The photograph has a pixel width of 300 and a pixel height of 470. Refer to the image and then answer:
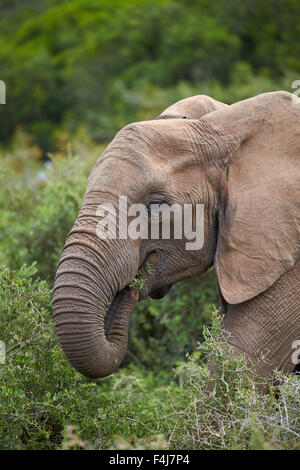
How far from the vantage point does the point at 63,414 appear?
4.19m

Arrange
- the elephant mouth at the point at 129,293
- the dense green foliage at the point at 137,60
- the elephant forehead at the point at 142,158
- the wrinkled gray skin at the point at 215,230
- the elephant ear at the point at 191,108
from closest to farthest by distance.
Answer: the wrinkled gray skin at the point at 215,230 → the elephant forehead at the point at 142,158 → the elephant mouth at the point at 129,293 → the elephant ear at the point at 191,108 → the dense green foliage at the point at 137,60

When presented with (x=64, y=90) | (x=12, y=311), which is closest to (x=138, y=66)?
(x=64, y=90)

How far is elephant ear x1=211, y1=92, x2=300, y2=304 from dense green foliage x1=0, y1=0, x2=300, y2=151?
606 inches

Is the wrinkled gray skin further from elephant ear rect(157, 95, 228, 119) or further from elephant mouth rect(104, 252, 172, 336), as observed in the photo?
elephant ear rect(157, 95, 228, 119)

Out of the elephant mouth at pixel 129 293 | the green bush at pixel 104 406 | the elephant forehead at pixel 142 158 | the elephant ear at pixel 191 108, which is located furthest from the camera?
the elephant ear at pixel 191 108

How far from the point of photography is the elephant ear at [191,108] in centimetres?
443

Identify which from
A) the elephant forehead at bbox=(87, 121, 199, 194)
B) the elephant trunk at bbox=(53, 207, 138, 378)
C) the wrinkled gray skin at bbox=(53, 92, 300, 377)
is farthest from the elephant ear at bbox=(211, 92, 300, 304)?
the elephant trunk at bbox=(53, 207, 138, 378)

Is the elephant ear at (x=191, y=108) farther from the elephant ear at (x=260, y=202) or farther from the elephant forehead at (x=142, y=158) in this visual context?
the elephant ear at (x=260, y=202)

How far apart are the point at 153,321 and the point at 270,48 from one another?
2162 cm

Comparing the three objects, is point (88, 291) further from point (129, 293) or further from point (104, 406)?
point (104, 406)

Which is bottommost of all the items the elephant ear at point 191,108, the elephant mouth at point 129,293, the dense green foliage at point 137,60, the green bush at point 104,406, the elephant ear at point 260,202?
the green bush at point 104,406

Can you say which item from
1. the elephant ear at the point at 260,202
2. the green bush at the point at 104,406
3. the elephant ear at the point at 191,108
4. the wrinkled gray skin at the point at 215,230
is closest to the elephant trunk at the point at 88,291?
the wrinkled gray skin at the point at 215,230

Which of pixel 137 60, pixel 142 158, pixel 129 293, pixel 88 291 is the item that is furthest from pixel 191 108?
pixel 137 60

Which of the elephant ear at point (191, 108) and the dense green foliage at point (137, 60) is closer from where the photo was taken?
the elephant ear at point (191, 108)
